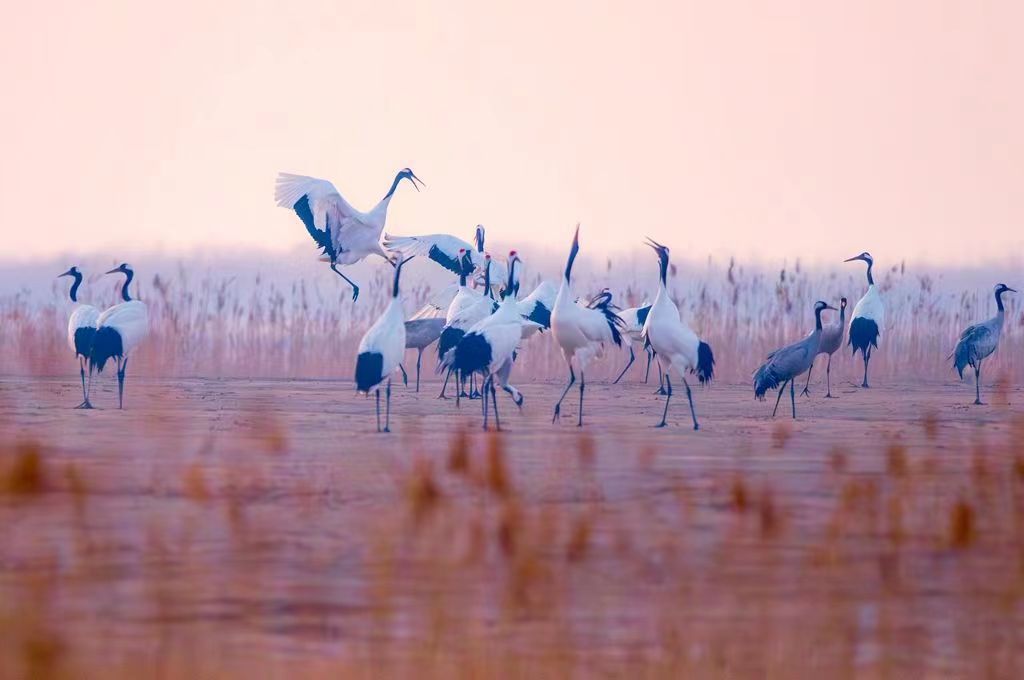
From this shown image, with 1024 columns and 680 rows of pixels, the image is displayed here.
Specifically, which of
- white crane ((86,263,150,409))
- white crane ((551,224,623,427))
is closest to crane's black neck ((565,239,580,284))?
white crane ((551,224,623,427))

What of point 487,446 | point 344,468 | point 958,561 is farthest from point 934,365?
point 958,561

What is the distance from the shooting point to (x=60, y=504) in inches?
326

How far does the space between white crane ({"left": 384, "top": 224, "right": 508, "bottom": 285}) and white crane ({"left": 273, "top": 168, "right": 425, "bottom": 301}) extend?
0.76 meters

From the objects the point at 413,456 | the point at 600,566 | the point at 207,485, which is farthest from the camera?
the point at 413,456

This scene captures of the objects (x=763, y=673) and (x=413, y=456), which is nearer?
(x=763, y=673)

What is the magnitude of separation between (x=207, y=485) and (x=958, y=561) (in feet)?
13.1

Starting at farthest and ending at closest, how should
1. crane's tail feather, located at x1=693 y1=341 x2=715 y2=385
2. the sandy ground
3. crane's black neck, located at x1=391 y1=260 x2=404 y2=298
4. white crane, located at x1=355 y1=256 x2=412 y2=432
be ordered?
1. crane's tail feather, located at x1=693 y1=341 x2=715 y2=385
2. crane's black neck, located at x1=391 y1=260 x2=404 y2=298
3. white crane, located at x1=355 y1=256 x2=412 y2=432
4. the sandy ground

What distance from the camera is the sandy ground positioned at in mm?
5859

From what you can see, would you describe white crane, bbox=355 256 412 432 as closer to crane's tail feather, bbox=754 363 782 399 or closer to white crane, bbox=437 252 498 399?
white crane, bbox=437 252 498 399

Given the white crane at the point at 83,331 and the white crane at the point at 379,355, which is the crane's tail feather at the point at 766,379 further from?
the white crane at the point at 83,331

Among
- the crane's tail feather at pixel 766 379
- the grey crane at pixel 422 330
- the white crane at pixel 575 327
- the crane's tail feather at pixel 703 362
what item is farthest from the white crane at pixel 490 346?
the grey crane at pixel 422 330

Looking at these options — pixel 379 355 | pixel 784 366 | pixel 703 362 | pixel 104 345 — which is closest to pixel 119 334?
pixel 104 345

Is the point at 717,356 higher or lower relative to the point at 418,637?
higher

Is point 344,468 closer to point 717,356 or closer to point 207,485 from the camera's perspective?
point 207,485
